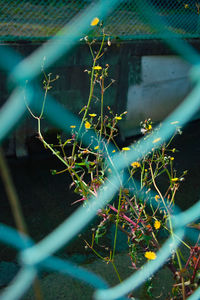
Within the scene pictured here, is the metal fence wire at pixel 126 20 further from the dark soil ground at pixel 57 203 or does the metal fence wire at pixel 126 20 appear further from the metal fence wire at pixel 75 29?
the dark soil ground at pixel 57 203

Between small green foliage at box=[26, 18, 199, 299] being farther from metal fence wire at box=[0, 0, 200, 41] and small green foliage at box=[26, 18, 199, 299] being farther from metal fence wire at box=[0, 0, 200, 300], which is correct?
metal fence wire at box=[0, 0, 200, 41]

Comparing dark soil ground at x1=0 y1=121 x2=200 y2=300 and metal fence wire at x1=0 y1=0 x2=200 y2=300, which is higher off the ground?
metal fence wire at x1=0 y1=0 x2=200 y2=300

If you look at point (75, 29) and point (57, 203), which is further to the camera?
point (75, 29)

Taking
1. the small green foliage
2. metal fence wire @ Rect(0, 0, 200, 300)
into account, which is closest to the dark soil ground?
metal fence wire @ Rect(0, 0, 200, 300)

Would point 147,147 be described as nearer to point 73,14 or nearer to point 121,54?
point 121,54

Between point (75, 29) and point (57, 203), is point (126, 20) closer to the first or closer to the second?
point (75, 29)

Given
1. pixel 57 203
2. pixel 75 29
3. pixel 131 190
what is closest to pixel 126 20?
pixel 75 29

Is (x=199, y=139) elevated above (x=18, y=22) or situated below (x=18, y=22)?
below

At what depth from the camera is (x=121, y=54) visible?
333cm

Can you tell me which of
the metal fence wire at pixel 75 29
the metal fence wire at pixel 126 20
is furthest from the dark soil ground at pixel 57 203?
the metal fence wire at pixel 126 20

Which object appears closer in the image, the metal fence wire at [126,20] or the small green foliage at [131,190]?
the small green foliage at [131,190]

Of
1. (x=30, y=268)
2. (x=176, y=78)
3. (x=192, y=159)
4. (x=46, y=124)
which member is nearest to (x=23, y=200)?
(x=46, y=124)

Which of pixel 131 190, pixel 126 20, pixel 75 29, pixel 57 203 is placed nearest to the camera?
pixel 131 190

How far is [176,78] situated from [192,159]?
2.96 ft
